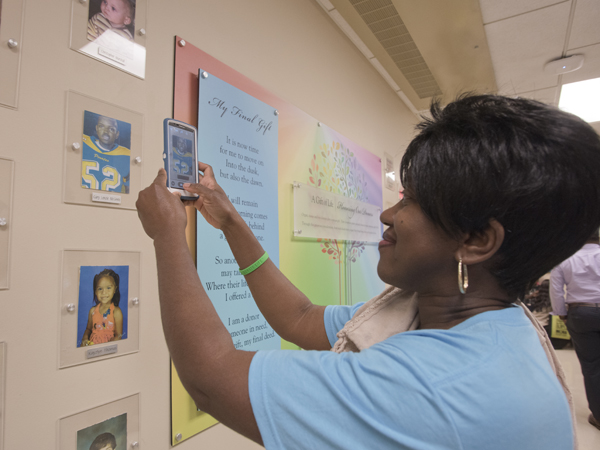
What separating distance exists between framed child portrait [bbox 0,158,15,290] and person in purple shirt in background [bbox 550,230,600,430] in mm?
3302

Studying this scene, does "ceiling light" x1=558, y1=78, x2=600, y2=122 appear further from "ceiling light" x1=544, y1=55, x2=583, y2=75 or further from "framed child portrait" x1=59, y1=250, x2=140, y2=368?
"framed child portrait" x1=59, y1=250, x2=140, y2=368

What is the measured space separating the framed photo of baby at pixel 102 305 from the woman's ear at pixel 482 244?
2.91ft

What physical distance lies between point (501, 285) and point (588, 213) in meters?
0.18

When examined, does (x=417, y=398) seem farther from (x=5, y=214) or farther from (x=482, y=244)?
(x=5, y=214)

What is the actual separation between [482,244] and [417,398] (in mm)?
284

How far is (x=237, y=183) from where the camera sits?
144cm

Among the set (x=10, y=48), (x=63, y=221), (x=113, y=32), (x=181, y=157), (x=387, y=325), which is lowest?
(x=387, y=325)

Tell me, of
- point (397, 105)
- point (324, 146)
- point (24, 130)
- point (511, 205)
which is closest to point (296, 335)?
Answer: point (511, 205)

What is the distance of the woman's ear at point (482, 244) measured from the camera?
0.62m

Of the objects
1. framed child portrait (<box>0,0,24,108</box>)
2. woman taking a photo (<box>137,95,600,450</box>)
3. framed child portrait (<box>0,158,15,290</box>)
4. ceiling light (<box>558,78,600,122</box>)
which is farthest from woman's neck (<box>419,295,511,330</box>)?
ceiling light (<box>558,78,600,122</box>)

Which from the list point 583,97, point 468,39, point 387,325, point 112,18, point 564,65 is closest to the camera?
point 387,325

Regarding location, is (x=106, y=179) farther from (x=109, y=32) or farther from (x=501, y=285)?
(x=501, y=285)

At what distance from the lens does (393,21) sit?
221 centimetres

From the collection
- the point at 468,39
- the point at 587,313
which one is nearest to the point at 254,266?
the point at 468,39
